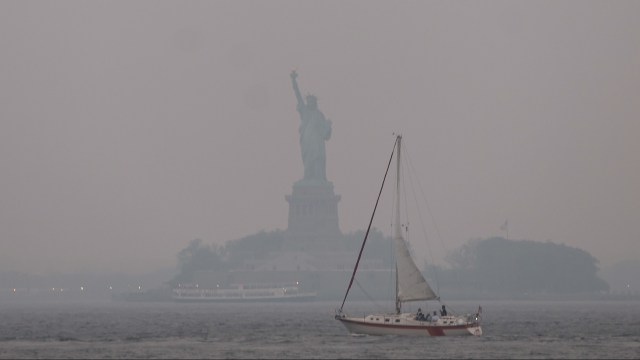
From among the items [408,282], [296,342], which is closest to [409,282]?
[408,282]

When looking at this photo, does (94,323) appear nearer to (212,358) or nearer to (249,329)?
(249,329)

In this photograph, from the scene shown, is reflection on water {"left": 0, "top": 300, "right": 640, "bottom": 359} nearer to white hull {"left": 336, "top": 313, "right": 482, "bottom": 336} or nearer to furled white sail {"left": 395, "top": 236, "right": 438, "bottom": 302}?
white hull {"left": 336, "top": 313, "right": 482, "bottom": 336}

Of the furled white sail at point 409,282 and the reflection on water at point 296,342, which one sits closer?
the reflection on water at point 296,342

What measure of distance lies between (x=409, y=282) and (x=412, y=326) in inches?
136

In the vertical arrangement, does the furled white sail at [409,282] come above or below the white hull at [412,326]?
above

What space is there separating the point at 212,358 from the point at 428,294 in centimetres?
2492

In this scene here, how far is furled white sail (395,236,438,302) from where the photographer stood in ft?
412

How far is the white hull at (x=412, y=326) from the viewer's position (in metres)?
125

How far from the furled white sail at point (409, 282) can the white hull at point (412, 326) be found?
1744 millimetres

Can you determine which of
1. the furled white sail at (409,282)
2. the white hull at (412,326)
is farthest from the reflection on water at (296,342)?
the furled white sail at (409,282)

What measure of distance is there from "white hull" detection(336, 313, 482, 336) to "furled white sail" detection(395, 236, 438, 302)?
174 cm

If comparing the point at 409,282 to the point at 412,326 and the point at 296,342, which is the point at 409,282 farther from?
the point at 296,342

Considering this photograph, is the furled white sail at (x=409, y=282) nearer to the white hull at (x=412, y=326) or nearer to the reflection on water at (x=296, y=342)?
the white hull at (x=412, y=326)

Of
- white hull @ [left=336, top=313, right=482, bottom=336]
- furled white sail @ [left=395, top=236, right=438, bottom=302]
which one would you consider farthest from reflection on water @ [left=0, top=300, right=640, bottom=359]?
furled white sail @ [left=395, top=236, right=438, bottom=302]
